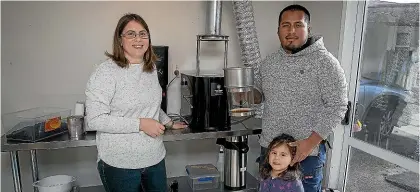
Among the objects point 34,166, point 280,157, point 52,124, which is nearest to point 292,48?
point 280,157

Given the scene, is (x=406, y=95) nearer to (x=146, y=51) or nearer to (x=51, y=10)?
(x=146, y=51)

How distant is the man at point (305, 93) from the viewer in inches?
57.6

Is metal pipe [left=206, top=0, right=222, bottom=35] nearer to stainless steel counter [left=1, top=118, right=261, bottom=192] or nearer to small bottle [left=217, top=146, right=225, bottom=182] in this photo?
stainless steel counter [left=1, top=118, right=261, bottom=192]

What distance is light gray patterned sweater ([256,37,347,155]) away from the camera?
4.79 ft

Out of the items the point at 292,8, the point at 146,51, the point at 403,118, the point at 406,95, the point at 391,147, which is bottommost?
the point at 391,147

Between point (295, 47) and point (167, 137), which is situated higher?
point (295, 47)

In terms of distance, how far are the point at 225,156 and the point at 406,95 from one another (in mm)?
1019

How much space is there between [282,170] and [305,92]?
345 millimetres

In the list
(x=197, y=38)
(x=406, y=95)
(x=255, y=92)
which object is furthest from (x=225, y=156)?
(x=406, y=95)

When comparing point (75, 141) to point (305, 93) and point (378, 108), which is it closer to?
point (305, 93)

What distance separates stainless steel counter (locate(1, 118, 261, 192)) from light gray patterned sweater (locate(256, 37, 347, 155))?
29 centimetres

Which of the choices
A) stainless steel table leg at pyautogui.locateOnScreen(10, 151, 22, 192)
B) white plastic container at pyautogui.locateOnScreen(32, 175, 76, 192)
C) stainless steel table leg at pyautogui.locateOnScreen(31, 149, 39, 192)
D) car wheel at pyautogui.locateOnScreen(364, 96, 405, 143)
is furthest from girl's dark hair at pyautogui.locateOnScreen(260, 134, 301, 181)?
stainless steel table leg at pyautogui.locateOnScreen(31, 149, 39, 192)

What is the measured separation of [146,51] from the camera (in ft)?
4.82

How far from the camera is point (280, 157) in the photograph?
150cm
